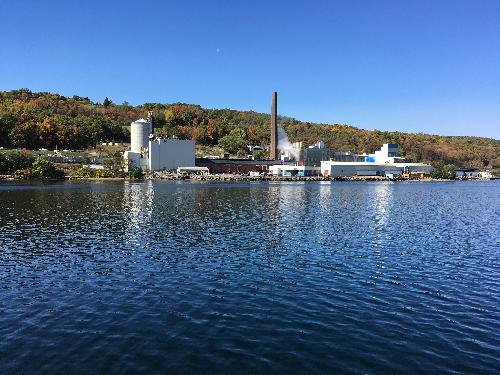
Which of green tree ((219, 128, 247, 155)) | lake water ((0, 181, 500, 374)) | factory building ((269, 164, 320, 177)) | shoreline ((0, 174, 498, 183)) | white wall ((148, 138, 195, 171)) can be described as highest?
green tree ((219, 128, 247, 155))

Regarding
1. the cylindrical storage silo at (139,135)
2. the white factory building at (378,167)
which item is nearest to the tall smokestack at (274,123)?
the white factory building at (378,167)

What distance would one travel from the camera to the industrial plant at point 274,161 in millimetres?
136875

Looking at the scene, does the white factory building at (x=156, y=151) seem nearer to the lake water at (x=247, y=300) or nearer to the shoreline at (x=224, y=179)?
the shoreline at (x=224, y=179)

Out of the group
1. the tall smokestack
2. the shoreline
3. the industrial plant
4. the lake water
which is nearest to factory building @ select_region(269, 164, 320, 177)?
the industrial plant

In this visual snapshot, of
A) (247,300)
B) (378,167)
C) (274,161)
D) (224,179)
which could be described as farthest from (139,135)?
(247,300)

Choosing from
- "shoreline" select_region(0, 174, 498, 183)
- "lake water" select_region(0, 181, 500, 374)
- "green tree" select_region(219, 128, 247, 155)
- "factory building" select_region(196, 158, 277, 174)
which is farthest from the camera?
"green tree" select_region(219, 128, 247, 155)

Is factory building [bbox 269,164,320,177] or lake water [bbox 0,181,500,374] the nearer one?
lake water [bbox 0,181,500,374]

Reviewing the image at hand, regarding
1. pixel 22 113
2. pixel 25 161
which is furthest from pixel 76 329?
pixel 22 113

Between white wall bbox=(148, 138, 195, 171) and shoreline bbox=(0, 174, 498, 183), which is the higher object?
white wall bbox=(148, 138, 195, 171)

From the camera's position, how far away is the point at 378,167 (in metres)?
163

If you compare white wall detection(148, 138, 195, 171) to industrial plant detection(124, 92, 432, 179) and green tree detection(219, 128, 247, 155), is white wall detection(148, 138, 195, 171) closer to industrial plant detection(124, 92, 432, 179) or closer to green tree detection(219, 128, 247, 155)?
industrial plant detection(124, 92, 432, 179)

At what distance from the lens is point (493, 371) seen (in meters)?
11.9

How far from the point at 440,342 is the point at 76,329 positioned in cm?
1255

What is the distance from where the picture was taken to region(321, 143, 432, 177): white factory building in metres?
156
